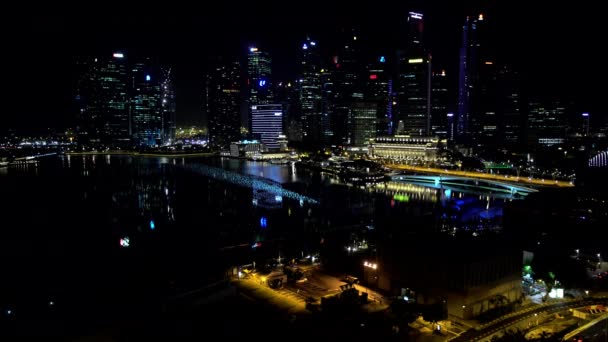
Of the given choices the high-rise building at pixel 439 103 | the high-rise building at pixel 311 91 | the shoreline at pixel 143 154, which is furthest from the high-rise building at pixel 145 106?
the high-rise building at pixel 439 103

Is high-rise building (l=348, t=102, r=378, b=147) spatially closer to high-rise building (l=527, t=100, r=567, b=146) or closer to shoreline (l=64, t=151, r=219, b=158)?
high-rise building (l=527, t=100, r=567, b=146)

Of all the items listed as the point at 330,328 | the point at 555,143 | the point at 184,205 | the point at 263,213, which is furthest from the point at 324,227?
the point at 555,143

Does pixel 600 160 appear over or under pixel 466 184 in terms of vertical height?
over

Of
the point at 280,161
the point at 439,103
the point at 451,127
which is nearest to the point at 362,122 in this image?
the point at 439,103

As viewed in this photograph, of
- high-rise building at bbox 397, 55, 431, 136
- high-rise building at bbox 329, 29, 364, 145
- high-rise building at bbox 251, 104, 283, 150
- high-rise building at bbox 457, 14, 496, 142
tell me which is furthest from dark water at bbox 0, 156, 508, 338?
high-rise building at bbox 457, 14, 496, 142

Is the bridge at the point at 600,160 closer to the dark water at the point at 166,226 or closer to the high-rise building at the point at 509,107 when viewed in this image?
the dark water at the point at 166,226

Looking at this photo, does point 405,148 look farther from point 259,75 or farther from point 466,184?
point 259,75

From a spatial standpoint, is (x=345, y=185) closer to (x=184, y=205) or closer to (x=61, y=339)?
(x=184, y=205)
